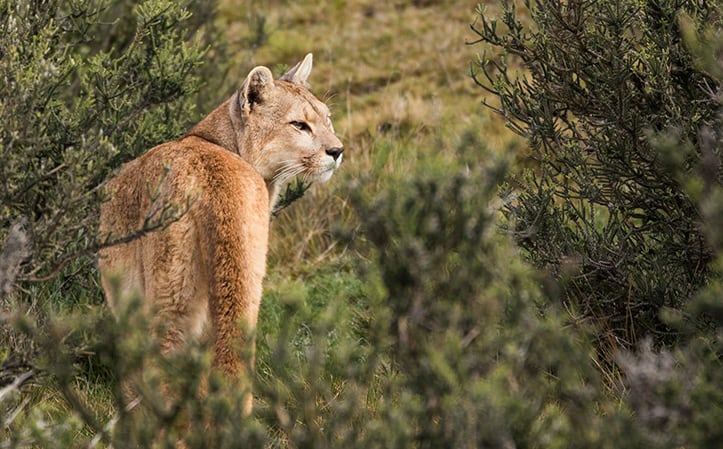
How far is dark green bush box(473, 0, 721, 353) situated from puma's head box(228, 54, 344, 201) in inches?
34.0

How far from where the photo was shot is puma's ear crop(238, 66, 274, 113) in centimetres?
478

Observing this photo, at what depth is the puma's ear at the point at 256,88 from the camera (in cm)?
478

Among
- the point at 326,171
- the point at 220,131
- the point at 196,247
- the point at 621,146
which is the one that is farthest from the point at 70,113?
the point at 621,146

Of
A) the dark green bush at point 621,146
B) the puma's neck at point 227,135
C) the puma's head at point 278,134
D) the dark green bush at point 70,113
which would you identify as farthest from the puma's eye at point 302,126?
the dark green bush at point 621,146

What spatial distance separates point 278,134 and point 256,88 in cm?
26

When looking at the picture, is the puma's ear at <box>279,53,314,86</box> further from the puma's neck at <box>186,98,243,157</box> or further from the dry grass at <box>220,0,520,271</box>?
the dry grass at <box>220,0,520,271</box>

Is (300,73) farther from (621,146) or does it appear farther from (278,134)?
(621,146)

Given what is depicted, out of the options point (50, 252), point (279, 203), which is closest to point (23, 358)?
point (50, 252)

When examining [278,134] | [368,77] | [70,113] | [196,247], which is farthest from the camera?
[368,77]

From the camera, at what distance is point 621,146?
4.09 meters

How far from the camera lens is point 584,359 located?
8.61 ft

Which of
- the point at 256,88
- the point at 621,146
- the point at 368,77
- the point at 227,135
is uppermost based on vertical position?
the point at 621,146

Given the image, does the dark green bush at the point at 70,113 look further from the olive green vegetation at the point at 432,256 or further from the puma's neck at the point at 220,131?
the puma's neck at the point at 220,131

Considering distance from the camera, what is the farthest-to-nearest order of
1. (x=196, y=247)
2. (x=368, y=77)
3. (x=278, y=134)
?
(x=368, y=77) → (x=278, y=134) → (x=196, y=247)
